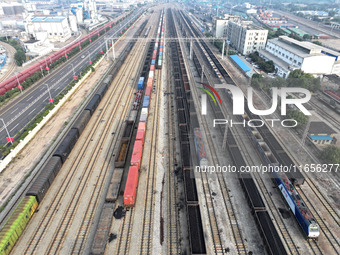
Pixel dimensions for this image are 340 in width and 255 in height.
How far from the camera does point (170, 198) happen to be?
123 feet

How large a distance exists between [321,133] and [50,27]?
529ft

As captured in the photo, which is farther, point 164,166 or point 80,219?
point 164,166

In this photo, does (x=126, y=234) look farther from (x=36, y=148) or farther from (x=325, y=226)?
(x=36, y=148)

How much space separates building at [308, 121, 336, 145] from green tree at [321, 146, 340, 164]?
614cm

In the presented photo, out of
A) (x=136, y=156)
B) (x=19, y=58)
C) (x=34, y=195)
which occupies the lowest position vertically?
(x=34, y=195)

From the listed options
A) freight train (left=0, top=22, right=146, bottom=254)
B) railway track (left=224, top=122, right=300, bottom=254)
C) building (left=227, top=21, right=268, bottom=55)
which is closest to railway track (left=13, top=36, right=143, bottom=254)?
freight train (left=0, top=22, right=146, bottom=254)

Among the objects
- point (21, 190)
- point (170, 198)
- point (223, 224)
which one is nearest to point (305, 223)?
point (223, 224)

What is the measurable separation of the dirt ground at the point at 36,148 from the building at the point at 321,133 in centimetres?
6073

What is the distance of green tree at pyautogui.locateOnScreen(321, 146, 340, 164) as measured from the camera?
141 feet

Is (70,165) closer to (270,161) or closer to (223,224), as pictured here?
(223,224)

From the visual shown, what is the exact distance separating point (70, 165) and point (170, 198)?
844 inches

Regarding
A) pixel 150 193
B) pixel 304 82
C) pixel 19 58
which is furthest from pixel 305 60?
pixel 19 58

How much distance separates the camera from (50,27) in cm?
14450

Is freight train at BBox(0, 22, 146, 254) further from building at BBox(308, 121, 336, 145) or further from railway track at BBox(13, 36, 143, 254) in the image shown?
building at BBox(308, 121, 336, 145)
